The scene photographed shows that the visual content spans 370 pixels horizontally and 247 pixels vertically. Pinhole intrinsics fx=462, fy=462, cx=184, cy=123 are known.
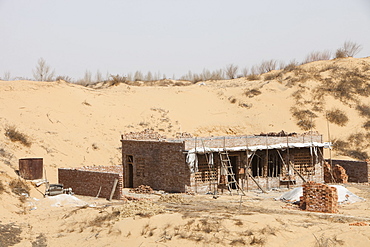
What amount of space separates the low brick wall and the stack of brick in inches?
299

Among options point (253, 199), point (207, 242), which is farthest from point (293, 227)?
point (253, 199)

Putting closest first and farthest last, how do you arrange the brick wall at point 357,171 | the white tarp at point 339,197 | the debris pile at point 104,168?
the white tarp at point 339,197
the debris pile at point 104,168
the brick wall at point 357,171

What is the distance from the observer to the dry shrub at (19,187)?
719 inches

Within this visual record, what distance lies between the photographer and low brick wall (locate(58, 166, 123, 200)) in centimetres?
1958

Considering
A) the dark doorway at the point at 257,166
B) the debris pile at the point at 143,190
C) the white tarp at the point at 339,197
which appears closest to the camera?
the white tarp at the point at 339,197

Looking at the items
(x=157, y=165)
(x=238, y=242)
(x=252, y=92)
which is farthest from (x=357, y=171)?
(x=252, y=92)

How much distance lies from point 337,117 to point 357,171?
15.6 metres

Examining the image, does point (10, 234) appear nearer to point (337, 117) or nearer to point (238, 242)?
point (238, 242)

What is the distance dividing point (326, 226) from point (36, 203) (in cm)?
1098

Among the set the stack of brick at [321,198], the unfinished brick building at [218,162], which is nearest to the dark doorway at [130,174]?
the unfinished brick building at [218,162]

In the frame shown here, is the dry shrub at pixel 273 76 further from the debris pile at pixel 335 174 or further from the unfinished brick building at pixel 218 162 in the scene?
the unfinished brick building at pixel 218 162

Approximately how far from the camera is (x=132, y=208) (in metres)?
15.5

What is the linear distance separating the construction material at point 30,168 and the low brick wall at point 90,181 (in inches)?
42.2

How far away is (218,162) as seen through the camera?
71.1ft
